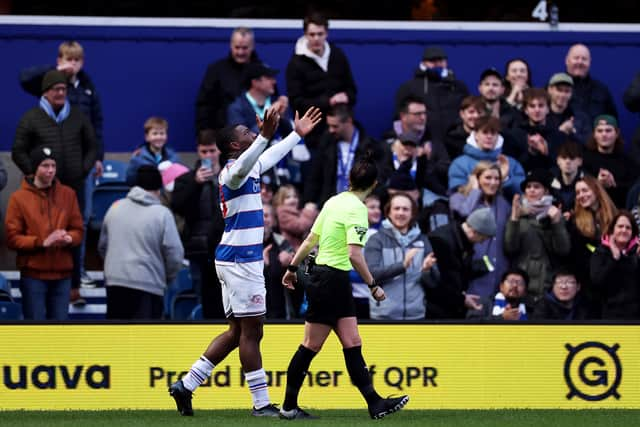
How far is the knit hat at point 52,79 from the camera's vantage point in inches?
580

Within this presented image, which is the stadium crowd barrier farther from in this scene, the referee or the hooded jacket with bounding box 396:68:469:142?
the hooded jacket with bounding box 396:68:469:142

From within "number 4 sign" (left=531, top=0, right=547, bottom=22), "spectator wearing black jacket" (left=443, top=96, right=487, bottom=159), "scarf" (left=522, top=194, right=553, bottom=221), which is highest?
"number 4 sign" (left=531, top=0, right=547, bottom=22)

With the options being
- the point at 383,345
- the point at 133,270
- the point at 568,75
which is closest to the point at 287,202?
the point at 133,270

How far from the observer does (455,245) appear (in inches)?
559

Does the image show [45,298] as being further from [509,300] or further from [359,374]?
[359,374]

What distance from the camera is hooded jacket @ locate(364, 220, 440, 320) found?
1369cm

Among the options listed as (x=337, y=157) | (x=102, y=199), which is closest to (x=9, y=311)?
(x=102, y=199)

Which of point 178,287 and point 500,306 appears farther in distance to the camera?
point 178,287

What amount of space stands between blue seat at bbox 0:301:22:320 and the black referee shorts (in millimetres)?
5289

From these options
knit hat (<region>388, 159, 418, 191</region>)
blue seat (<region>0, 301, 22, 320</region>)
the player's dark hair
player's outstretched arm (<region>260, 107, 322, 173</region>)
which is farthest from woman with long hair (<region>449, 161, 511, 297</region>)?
blue seat (<region>0, 301, 22, 320</region>)

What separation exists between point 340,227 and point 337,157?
471 centimetres

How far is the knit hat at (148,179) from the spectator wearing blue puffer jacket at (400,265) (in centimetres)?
218

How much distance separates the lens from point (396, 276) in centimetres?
1372

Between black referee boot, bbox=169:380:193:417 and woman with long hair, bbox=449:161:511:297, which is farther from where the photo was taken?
woman with long hair, bbox=449:161:511:297
